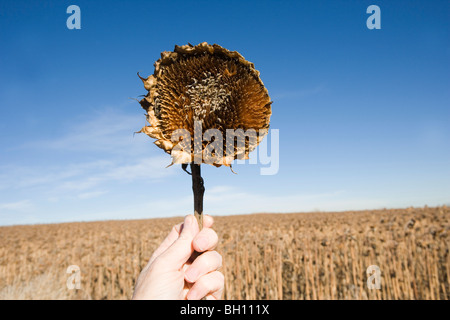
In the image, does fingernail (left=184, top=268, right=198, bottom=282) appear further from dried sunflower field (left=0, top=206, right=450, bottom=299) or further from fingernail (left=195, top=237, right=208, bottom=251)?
dried sunflower field (left=0, top=206, right=450, bottom=299)

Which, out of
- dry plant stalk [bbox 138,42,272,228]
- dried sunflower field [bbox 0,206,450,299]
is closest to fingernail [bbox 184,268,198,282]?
dry plant stalk [bbox 138,42,272,228]

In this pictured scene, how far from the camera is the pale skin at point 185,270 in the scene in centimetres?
222

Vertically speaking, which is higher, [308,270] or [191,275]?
[191,275]

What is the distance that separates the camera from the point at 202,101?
1933 millimetres

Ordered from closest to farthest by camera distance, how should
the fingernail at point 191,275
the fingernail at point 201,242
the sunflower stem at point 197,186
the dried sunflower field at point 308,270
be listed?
the sunflower stem at point 197,186 < the fingernail at point 201,242 < the fingernail at point 191,275 < the dried sunflower field at point 308,270

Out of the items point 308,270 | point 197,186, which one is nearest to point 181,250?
point 197,186

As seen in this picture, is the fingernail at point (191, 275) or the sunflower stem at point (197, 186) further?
the fingernail at point (191, 275)

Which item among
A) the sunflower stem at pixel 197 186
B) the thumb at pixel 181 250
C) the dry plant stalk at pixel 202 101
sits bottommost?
the thumb at pixel 181 250

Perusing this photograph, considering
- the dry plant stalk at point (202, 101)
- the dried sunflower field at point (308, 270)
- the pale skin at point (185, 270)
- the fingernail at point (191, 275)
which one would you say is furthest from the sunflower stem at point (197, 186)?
the dried sunflower field at point (308, 270)

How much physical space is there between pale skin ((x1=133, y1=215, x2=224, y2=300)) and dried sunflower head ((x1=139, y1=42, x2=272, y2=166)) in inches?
26.7

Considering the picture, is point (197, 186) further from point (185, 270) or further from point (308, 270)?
point (308, 270)

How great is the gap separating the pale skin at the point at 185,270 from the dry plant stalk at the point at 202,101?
13.1 inches

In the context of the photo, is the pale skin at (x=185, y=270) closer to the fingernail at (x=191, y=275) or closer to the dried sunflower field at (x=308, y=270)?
the fingernail at (x=191, y=275)

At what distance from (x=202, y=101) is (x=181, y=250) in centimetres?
108
